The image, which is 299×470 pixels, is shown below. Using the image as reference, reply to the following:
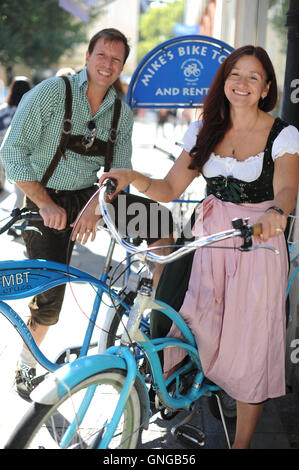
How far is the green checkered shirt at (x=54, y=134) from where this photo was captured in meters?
2.89

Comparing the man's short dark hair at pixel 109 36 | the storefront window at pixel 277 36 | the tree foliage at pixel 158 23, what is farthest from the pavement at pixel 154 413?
the tree foliage at pixel 158 23

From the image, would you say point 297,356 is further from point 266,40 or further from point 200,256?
point 266,40

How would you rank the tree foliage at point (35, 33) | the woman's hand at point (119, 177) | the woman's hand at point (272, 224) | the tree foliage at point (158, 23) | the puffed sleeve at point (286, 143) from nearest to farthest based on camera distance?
1. the woman's hand at point (272, 224)
2. the woman's hand at point (119, 177)
3. the puffed sleeve at point (286, 143)
4. the tree foliage at point (35, 33)
5. the tree foliage at point (158, 23)

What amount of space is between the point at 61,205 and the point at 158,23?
6994 centimetres

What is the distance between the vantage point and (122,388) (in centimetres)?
217

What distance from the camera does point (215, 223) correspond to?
107 inches

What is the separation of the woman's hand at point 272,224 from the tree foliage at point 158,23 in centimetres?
6558

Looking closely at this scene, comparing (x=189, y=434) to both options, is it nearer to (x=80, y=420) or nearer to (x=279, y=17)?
(x=80, y=420)

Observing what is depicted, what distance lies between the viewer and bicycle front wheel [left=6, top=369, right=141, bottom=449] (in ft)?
6.20

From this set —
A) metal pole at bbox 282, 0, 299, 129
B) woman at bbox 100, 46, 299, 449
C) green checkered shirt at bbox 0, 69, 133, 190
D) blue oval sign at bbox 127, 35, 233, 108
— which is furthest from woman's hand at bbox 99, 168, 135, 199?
blue oval sign at bbox 127, 35, 233, 108

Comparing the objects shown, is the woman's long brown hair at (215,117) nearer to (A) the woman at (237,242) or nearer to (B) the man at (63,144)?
(A) the woman at (237,242)

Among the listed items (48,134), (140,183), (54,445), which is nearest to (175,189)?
(140,183)

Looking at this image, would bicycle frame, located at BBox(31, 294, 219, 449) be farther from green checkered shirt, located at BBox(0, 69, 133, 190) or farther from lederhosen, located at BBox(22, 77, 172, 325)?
green checkered shirt, located at BBox(0, 69, 133, 190)
